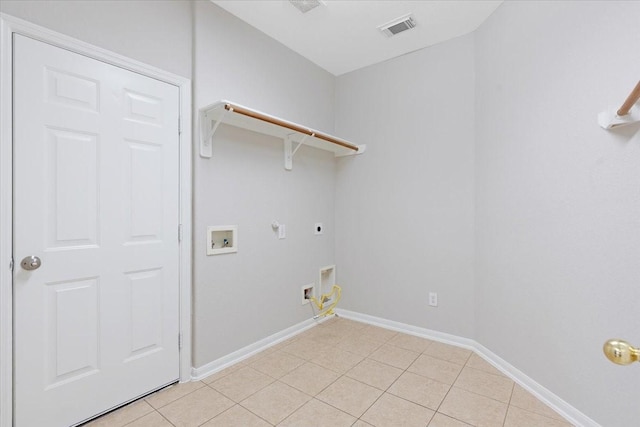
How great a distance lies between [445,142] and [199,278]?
7.66ft

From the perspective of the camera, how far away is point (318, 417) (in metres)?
1.74

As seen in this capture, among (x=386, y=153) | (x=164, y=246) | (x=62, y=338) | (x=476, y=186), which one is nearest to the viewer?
(x=62, y=338)

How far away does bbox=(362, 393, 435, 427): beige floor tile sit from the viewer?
5.59ft

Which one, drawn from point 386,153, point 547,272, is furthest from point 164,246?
point 547,272

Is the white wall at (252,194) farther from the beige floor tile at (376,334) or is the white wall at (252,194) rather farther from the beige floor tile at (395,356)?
the beige floor tile at (395,356)

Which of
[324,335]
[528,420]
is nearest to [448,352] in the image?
[528,420]

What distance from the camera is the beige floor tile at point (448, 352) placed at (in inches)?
95.4

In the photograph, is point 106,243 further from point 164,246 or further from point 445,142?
point 445,142

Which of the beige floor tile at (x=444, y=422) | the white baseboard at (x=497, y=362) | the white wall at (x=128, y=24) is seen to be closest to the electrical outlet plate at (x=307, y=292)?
the white baseboard at (x=497, y=362)

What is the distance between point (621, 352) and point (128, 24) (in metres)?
2.64

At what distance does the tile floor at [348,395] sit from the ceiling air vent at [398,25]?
8.85 ft

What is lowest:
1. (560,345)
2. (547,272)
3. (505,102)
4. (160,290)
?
(560,345)

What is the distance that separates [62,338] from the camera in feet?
5.22

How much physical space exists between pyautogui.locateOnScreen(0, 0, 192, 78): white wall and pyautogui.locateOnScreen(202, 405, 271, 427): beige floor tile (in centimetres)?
217
